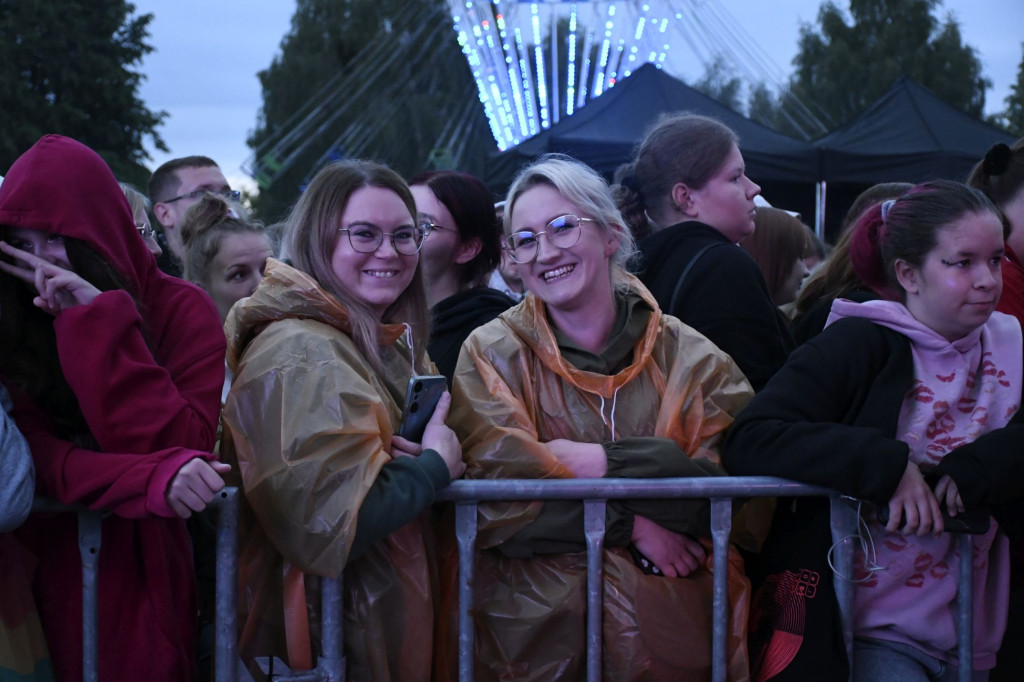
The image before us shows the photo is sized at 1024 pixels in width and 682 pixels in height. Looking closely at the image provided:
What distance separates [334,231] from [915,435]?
1667 mm

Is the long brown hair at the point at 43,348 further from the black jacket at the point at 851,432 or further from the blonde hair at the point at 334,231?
the black jacket at the point at 851,432

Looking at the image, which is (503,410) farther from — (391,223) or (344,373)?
(391,223)

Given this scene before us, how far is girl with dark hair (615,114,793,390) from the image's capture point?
10.8 feet

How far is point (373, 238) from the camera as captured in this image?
9.52 feet

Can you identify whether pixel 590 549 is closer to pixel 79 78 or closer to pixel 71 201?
pixel 71 201

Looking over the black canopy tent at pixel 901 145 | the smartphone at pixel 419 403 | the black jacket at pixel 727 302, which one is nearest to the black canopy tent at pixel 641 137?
the black canopy tent at pixel 901 145

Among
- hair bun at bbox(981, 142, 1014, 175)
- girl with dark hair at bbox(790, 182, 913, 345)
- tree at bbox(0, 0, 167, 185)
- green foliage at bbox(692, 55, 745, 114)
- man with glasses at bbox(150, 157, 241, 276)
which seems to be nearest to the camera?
girl with dark hair at bbox(790, 182, 913, 345)

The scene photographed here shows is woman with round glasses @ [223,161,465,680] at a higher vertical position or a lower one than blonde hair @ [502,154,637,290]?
lower

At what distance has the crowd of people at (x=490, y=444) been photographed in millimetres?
2396

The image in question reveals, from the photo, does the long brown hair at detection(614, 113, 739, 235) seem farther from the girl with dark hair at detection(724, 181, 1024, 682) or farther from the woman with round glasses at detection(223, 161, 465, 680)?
the woman with round glasses at detection(223, 161, 465, 680)

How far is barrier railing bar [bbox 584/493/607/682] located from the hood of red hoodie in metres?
1.28

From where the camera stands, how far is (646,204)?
3.89 m

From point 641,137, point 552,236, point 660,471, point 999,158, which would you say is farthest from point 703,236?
point 641,137

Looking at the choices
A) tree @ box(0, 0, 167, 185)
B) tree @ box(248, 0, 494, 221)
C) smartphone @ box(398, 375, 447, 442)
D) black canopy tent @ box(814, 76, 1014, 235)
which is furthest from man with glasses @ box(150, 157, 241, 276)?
tree @ box(0, 0, 167, 185)
